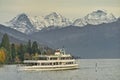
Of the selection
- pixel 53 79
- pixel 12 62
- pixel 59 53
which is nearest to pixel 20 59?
pixel 12 62

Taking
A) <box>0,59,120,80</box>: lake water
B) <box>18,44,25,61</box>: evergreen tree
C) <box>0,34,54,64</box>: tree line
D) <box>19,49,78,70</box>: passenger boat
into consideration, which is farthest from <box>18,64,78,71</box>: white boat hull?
<box>18,44,25,61</box>: evergreen tree

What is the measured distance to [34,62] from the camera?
9550 centimetres

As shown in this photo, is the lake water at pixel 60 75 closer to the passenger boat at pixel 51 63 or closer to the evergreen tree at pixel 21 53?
the passenger boat at pixel 51 63

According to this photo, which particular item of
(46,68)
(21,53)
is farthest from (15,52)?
(46,68)

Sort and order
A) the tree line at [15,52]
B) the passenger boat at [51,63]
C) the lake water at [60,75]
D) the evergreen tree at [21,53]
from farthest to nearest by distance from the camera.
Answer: the evergreen tree at [21,53] → the tree line at [15,52] → the passenger boat at [51,63] → the lake water at [60,75]

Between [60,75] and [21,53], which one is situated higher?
[21,53]

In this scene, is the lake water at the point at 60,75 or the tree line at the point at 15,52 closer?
the lake water at the point at 60,75

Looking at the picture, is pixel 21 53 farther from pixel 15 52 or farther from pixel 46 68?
pixel 46 68

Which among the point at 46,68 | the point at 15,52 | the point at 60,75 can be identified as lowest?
the point at 60,75

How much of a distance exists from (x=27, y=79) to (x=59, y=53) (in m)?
27.4

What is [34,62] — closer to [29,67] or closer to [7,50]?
[29,67]

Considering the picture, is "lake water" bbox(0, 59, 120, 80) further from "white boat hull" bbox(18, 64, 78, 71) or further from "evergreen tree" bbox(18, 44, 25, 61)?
"evergreen tree" bbox(18, 44, 25, 61)

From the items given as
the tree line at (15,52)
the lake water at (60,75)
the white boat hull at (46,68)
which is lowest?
the lake water at (60,75)

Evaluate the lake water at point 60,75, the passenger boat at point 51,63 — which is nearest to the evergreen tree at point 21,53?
the passenger boat at point 51,63
